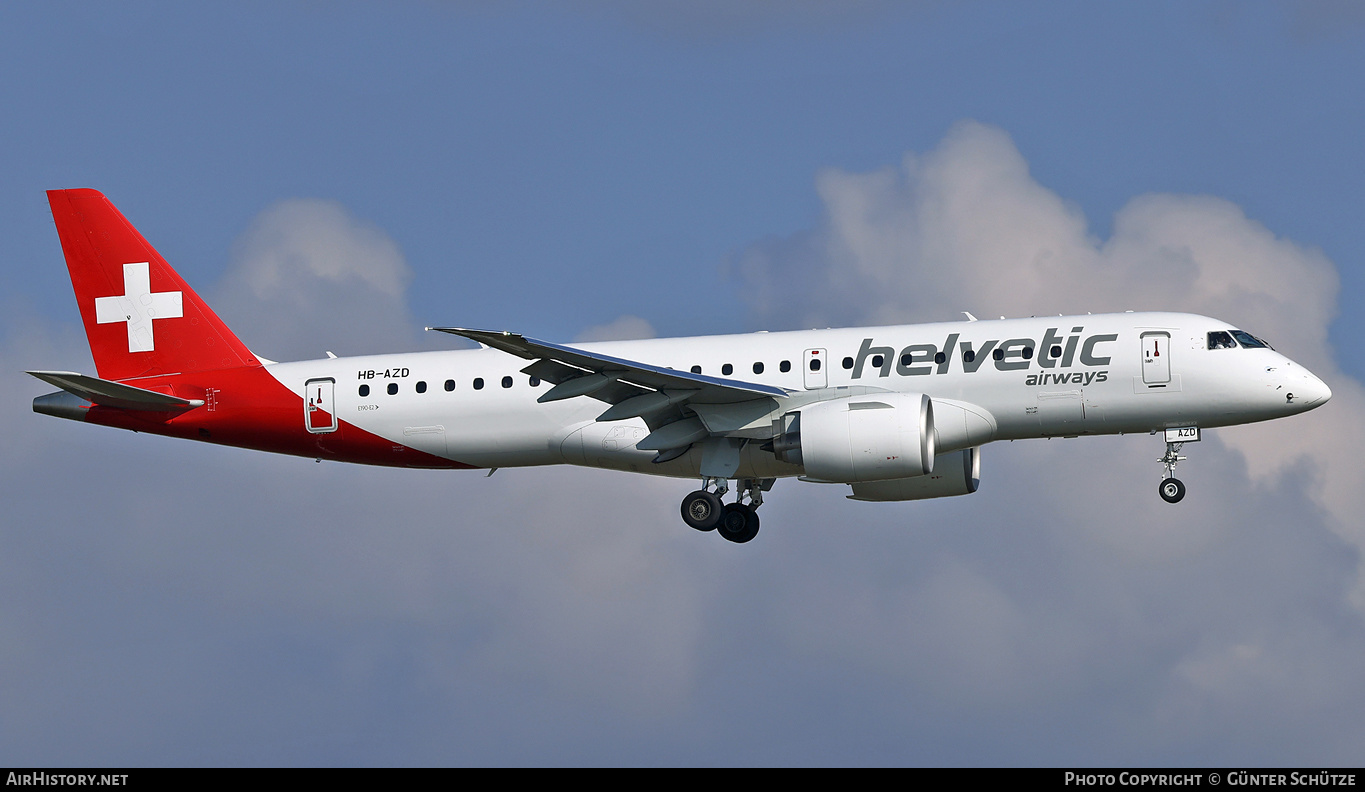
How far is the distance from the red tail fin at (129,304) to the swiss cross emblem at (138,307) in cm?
3

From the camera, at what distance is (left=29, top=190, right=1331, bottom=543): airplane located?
130 feet

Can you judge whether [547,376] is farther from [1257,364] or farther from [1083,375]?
[1257,364]

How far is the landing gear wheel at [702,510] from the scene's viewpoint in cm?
4225

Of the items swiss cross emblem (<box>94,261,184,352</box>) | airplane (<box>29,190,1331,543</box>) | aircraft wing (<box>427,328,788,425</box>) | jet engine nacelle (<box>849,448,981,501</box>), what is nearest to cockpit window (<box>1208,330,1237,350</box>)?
airplane (<box>29,190,1331,543</box>)

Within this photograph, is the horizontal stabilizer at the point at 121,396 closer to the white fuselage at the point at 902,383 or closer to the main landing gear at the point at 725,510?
the white fuselage at the point at 902,383

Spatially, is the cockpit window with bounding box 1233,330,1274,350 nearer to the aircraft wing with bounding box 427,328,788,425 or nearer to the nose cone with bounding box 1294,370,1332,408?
the nose cone with bounding box 1294,370,1332,408

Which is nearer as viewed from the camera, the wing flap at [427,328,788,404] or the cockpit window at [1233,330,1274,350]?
the wing flap at [427,328,788,404]

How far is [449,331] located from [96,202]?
56.2ft

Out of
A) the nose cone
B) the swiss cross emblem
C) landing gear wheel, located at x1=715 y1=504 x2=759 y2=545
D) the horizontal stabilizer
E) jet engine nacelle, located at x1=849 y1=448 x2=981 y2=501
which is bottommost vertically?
landing gear wheel, located at x1=715 y1=504 x2=759 y2=545

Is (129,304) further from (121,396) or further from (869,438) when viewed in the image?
(869,438)

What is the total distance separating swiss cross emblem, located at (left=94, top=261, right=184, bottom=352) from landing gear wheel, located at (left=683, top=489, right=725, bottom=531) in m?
14.5

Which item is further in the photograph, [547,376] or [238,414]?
[238,414]

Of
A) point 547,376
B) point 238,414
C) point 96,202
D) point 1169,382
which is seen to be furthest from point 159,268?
point 1169,382
